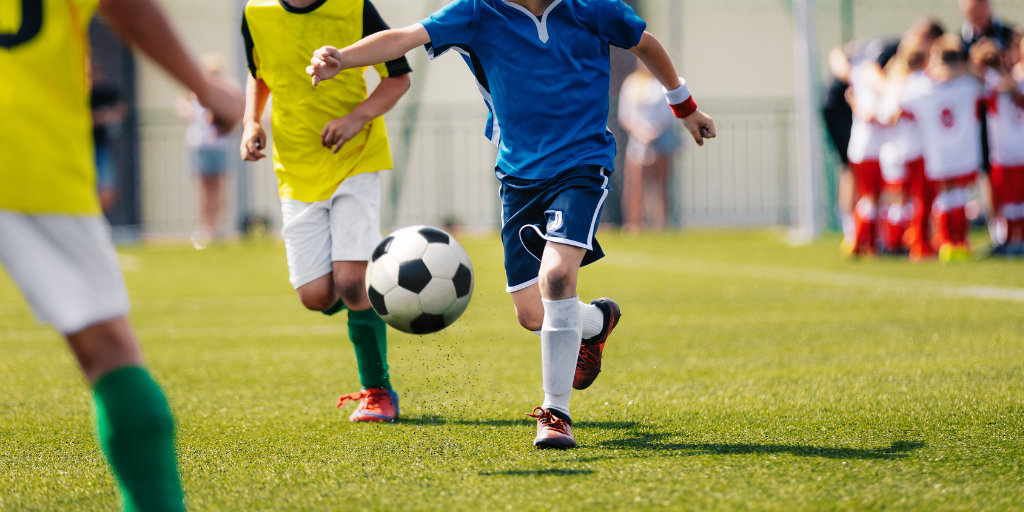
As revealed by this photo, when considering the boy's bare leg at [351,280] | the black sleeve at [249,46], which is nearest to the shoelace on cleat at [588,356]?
the boy's bare leg at [351,280]

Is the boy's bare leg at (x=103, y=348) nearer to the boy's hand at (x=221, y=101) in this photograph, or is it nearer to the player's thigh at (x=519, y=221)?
the boy's hand at (x=221, y=101)

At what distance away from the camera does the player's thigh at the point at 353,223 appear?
387cm

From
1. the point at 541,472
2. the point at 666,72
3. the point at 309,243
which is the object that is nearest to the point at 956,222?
the point at 666,72

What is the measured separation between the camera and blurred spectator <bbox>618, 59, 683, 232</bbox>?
14.9 metres

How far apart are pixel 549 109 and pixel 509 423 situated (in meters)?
1.04

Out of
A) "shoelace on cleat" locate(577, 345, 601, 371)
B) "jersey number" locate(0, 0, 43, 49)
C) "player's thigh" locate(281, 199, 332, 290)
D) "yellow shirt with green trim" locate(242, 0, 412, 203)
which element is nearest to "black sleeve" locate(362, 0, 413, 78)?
"yellow shirt with green trim" locate(242, 0, 412, 203)

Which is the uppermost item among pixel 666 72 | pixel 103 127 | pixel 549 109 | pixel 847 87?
pixel 103 127

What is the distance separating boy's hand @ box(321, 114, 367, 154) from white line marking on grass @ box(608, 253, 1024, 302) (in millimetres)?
4813

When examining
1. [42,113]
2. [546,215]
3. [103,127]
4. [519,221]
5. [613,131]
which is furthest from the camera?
[613,131]

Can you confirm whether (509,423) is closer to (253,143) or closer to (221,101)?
(253,143)

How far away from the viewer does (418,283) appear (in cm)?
368

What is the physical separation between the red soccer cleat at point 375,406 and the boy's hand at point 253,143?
3.01 feet

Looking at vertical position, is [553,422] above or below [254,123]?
below

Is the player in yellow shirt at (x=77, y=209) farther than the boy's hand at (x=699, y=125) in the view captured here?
No
